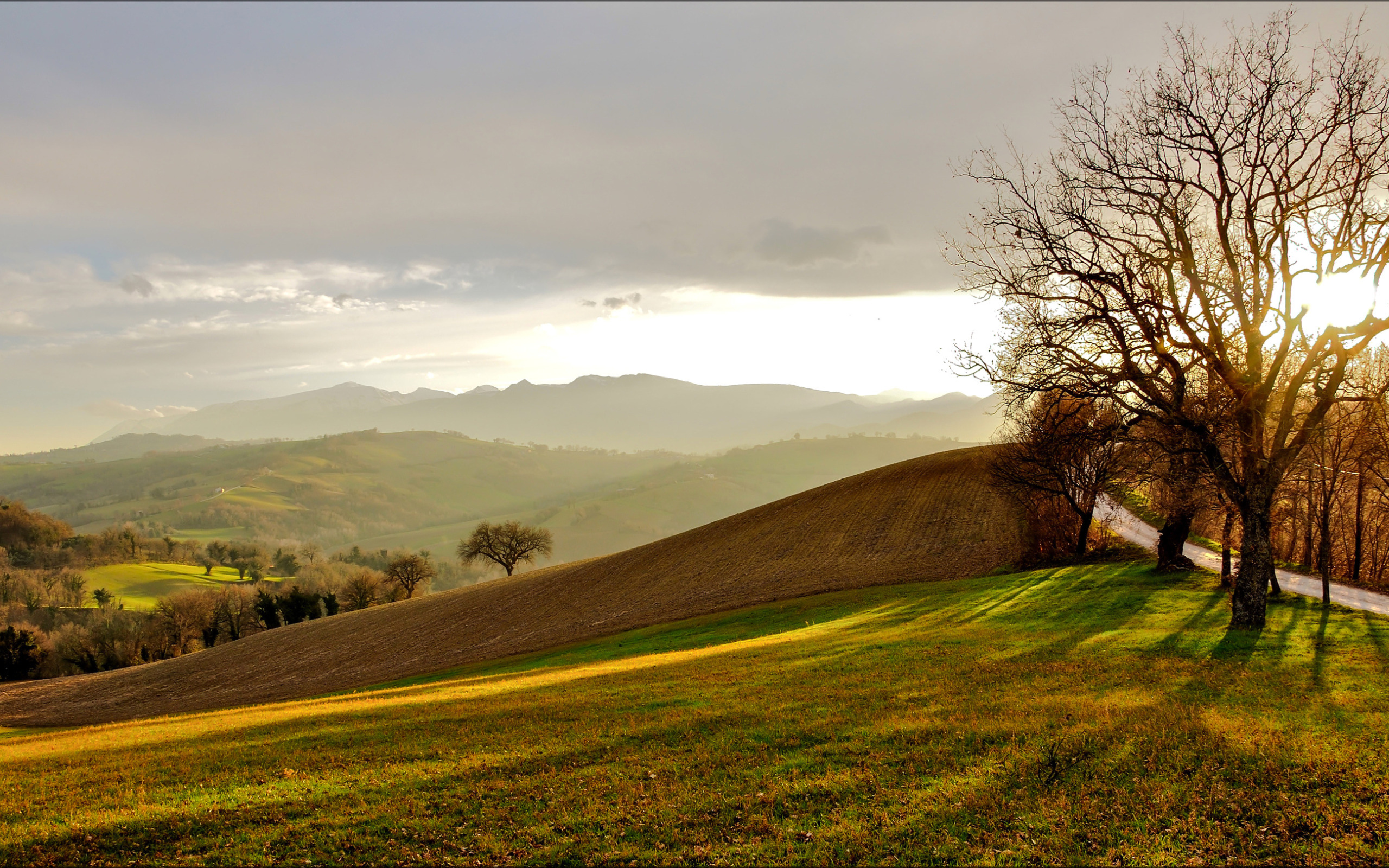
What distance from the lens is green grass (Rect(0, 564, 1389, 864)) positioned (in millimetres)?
9281

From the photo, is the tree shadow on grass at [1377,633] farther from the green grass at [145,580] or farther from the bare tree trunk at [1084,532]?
the green grass at [145,580]

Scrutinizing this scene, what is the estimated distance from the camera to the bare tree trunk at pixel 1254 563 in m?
19.1

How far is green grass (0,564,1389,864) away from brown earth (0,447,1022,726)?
2408cm

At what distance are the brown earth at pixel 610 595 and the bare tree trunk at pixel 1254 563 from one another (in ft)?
75.3

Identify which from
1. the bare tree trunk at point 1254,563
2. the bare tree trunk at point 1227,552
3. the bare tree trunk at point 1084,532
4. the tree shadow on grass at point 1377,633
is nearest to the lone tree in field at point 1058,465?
the bare tree trunk at point 1084,532

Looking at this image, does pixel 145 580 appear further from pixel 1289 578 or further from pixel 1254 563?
pixel 1289 578

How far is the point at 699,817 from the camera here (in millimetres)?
10031

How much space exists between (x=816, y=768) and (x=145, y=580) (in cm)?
16282

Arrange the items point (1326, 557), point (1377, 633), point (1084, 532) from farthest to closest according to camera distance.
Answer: point (1084, 532)
point (1326, 557)
point (1377, 633)

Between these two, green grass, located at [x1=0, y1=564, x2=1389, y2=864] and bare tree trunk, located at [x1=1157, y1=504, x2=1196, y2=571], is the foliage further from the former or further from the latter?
bare tree trunk, located at [x1=1157, y1=504, x2=1196, y2=571]

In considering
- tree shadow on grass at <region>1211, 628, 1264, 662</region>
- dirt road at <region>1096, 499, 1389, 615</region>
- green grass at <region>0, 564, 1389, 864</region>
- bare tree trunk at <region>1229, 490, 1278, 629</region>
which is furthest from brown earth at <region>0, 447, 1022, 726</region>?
green grass at <region>0, 564, 1389, 864</region>

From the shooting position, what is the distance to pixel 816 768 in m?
11.4

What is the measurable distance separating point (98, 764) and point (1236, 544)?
5414 centimetres

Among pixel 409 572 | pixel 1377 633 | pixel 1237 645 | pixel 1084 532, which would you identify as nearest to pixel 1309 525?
pixel 1084 532
